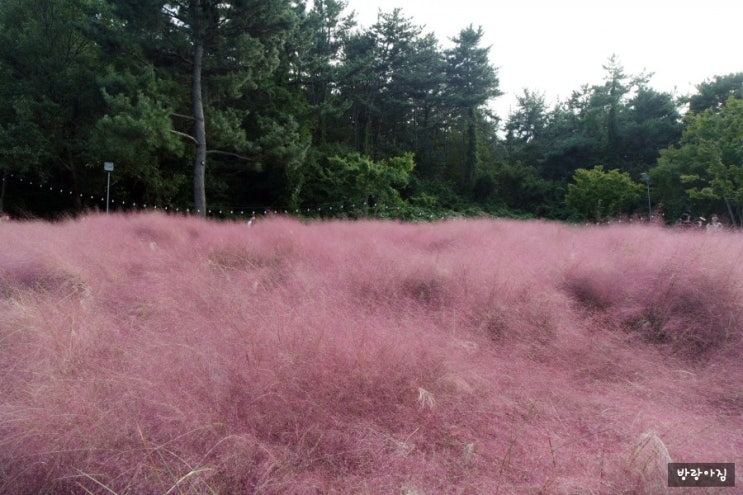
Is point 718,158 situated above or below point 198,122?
above

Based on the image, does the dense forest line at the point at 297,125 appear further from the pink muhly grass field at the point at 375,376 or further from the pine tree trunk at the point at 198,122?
the pink muhly grass field at the point at 375,376

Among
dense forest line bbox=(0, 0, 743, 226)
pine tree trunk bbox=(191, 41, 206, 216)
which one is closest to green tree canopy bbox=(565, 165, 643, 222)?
dense forest line bbox=(0, 0, 743, 226)

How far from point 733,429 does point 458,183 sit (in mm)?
27868

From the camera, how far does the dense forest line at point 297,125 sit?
12.6m

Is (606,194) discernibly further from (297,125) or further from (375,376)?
(375,376)

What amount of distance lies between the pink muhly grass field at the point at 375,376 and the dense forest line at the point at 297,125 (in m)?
7.25

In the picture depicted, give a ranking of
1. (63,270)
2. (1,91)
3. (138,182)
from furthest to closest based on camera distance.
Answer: (138,182) → (1,91) → (63,270)

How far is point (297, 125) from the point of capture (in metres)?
16.7

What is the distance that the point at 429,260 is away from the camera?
4492 mm

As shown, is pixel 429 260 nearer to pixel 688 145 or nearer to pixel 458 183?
pixel 688 145

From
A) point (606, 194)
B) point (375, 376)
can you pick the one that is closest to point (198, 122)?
point (375, 376)

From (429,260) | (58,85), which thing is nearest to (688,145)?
(429,260)

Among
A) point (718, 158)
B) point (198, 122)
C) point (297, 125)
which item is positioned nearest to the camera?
point (198, 122)

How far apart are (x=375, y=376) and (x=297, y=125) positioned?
15916 millimetres
